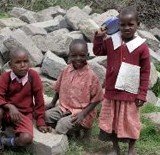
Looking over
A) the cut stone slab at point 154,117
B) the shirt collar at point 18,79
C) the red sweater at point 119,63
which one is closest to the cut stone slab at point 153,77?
the cut stone slab at point 154,117

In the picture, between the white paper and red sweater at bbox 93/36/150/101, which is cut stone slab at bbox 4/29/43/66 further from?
the white paper

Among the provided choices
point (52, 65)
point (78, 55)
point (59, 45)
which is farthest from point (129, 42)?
point (59, 45)

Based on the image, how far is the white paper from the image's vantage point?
170 inches

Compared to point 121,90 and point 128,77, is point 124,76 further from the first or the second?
point 121,90

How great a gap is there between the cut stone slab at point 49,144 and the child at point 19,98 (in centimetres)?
8

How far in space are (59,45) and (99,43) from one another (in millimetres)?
2395

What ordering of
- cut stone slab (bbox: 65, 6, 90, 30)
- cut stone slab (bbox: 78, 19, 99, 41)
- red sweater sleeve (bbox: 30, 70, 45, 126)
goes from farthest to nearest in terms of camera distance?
cut stone slab (bbox: 65, 6, 90, 30)
cut stone slab (bbox: 78, 19, 99, 41)
red sweater sleeve (bbox: 30, 70, 45, 126)

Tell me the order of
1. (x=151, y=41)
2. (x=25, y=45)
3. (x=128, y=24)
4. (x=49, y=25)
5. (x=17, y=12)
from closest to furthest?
(x=128, y=24), (x=25, y=45), (x=49, y=25), (x=151, y=41), (x=17, y=12)

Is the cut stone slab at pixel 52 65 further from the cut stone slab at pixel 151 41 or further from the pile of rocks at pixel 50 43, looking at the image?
the cut stone slab at pixel 151 41

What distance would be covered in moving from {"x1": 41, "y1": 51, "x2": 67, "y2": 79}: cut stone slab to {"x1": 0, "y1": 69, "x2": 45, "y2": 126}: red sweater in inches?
57.6

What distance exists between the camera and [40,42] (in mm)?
6855

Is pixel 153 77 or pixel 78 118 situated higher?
pixel 78 118

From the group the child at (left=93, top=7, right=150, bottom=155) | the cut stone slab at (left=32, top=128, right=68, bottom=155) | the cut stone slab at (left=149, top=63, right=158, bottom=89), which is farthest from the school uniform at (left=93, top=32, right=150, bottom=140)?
the cut stone slab at (left=149, top=63, right=158, bottom=89)

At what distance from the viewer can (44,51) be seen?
6.76 m
